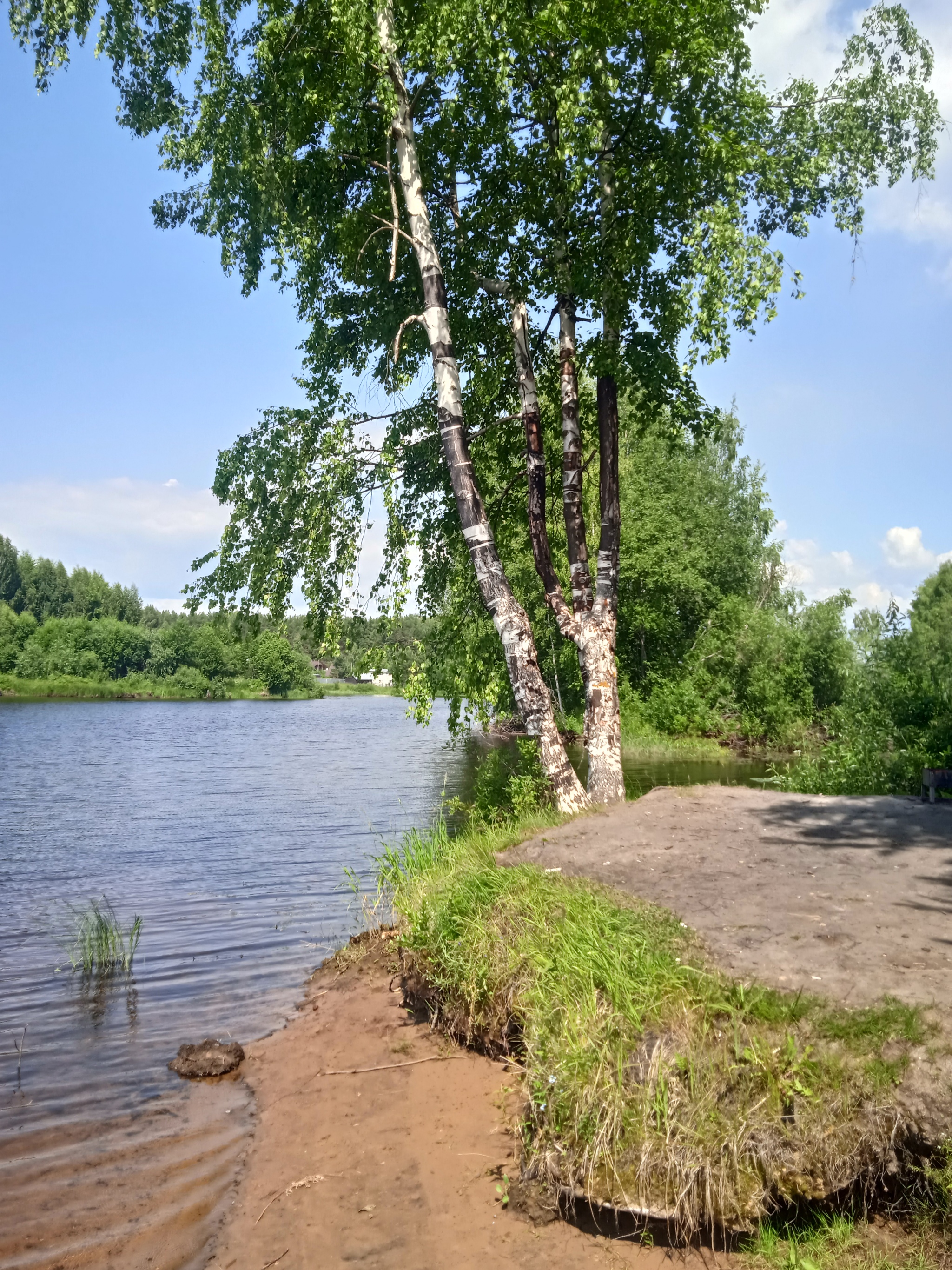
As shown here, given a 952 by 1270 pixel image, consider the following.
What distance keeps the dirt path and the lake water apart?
10.6 ft

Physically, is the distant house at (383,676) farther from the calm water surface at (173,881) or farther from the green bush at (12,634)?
the green bush at (12,634)

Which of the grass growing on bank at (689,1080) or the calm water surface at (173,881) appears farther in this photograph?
the calm water surface at (173,881)

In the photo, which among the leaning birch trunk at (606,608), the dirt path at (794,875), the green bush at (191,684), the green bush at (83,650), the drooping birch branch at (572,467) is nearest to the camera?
the dirt path at (794,875)

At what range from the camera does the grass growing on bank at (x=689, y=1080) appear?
422 cm

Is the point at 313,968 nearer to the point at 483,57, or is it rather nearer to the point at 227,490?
the point at 227,490

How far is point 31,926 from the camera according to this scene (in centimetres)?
1146

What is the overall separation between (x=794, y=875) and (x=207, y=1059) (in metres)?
4.77

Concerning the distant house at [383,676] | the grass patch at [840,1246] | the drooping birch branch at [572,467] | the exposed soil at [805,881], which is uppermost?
the drooping birch branch at [572,467]

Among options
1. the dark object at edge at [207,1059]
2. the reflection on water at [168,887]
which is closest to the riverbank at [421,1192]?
the dark object at edge at [207,1059]

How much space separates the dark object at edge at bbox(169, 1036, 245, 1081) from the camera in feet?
23.3

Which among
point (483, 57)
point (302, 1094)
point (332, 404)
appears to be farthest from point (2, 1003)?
point (483, 57)

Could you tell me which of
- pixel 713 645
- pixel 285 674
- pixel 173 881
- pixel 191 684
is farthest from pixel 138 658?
pixel 173 881

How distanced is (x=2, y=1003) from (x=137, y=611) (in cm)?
14745

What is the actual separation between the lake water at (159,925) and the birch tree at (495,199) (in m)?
3.90
